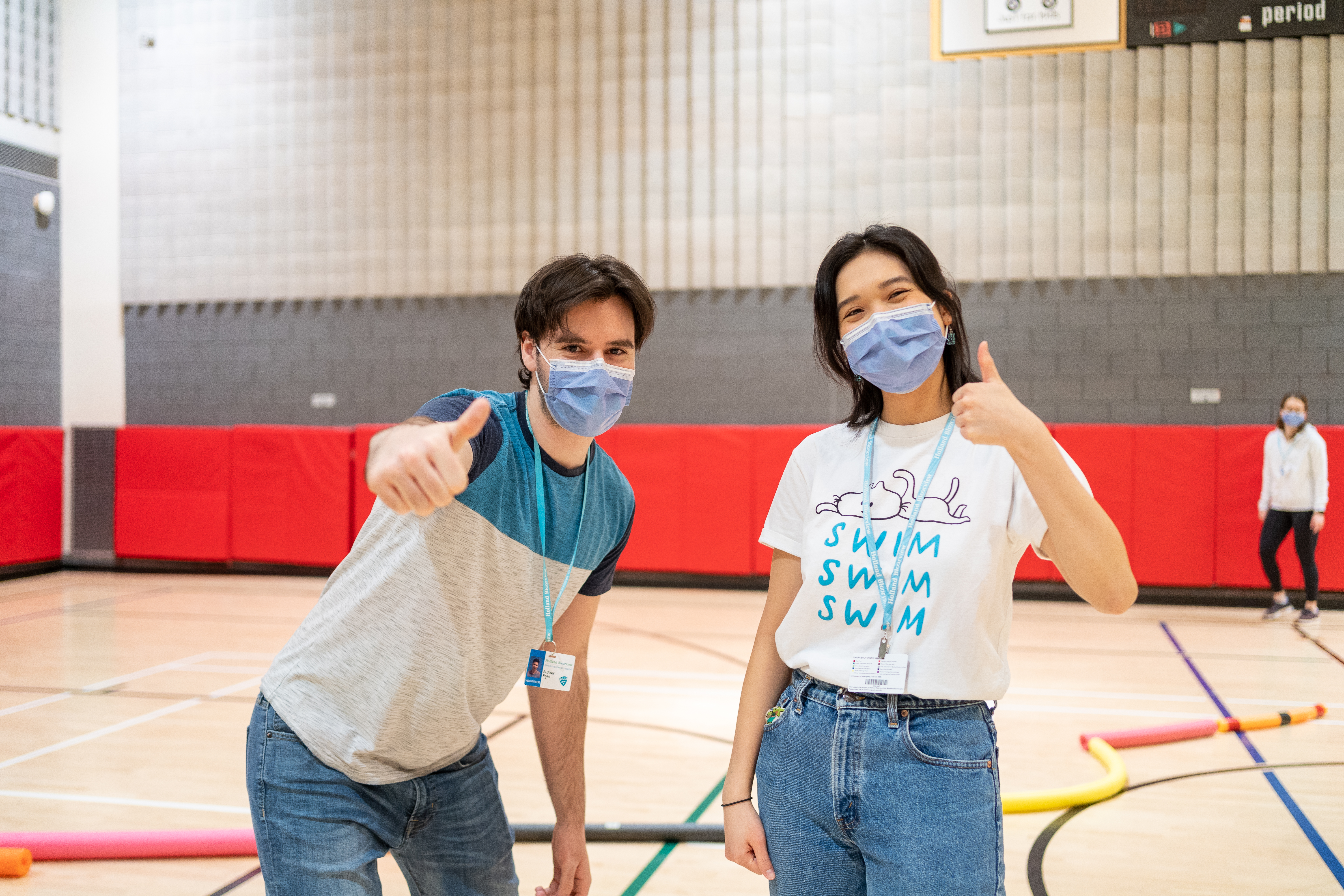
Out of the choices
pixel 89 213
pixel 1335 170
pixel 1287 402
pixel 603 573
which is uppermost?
pixel 89 213

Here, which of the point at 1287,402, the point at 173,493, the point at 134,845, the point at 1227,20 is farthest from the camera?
the point at 173,493

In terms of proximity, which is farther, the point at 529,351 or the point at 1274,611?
the point at 1274,611

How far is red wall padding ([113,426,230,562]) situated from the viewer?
429 inches

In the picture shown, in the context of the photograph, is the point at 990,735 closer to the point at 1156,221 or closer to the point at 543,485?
the point at 543,485

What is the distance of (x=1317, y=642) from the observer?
7.50m

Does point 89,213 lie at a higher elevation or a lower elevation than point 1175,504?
higher

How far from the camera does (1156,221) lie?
959cm

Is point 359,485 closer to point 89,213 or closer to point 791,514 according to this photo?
point 89,213

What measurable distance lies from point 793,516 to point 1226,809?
330 centimetres

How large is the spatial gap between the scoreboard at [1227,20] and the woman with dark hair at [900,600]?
956 centimetres

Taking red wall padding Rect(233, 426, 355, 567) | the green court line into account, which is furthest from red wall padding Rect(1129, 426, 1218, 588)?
red wall padding Rect(233, 426, 355, 567)

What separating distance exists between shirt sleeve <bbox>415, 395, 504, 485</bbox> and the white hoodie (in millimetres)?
8434

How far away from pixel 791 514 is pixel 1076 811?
117 inches

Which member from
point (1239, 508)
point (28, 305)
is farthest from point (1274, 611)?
point (28, 305)
